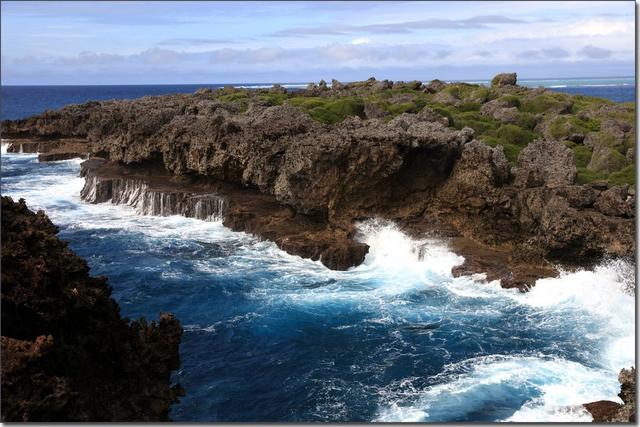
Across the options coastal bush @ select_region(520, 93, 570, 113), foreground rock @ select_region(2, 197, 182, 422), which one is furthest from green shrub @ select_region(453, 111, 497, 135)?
foreground rock @ select_region(2, 197, 182, 422)

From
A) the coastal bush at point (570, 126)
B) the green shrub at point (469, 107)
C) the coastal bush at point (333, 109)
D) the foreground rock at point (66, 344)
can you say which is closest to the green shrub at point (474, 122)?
the coastal bush at point (570, 126)

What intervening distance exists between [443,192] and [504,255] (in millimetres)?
6383

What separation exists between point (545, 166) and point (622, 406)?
3087cm

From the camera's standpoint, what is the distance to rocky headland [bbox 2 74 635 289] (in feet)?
123

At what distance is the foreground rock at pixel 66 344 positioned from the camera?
14.2m

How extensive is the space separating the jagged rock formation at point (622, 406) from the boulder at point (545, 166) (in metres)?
21.5

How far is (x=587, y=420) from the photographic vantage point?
22.6m

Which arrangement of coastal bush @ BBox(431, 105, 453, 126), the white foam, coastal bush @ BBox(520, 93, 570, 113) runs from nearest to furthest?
the white foam < coastal bush @ BBox(431, 105, 453, 126) < coastal bush @ BBox(520, 93, 570, 113)

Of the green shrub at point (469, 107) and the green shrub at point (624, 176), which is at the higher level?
the green shrub at point (469, 107)

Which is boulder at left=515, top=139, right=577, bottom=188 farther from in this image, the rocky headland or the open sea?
the open sea

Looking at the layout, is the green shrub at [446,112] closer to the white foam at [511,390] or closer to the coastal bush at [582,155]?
the coastal bush at [582,155]

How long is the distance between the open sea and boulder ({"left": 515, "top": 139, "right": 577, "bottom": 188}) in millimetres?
7507

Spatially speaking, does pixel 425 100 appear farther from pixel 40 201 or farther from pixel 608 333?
pixel 608 333

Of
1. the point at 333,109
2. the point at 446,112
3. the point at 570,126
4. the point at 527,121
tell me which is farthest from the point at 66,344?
the point at 333,109
